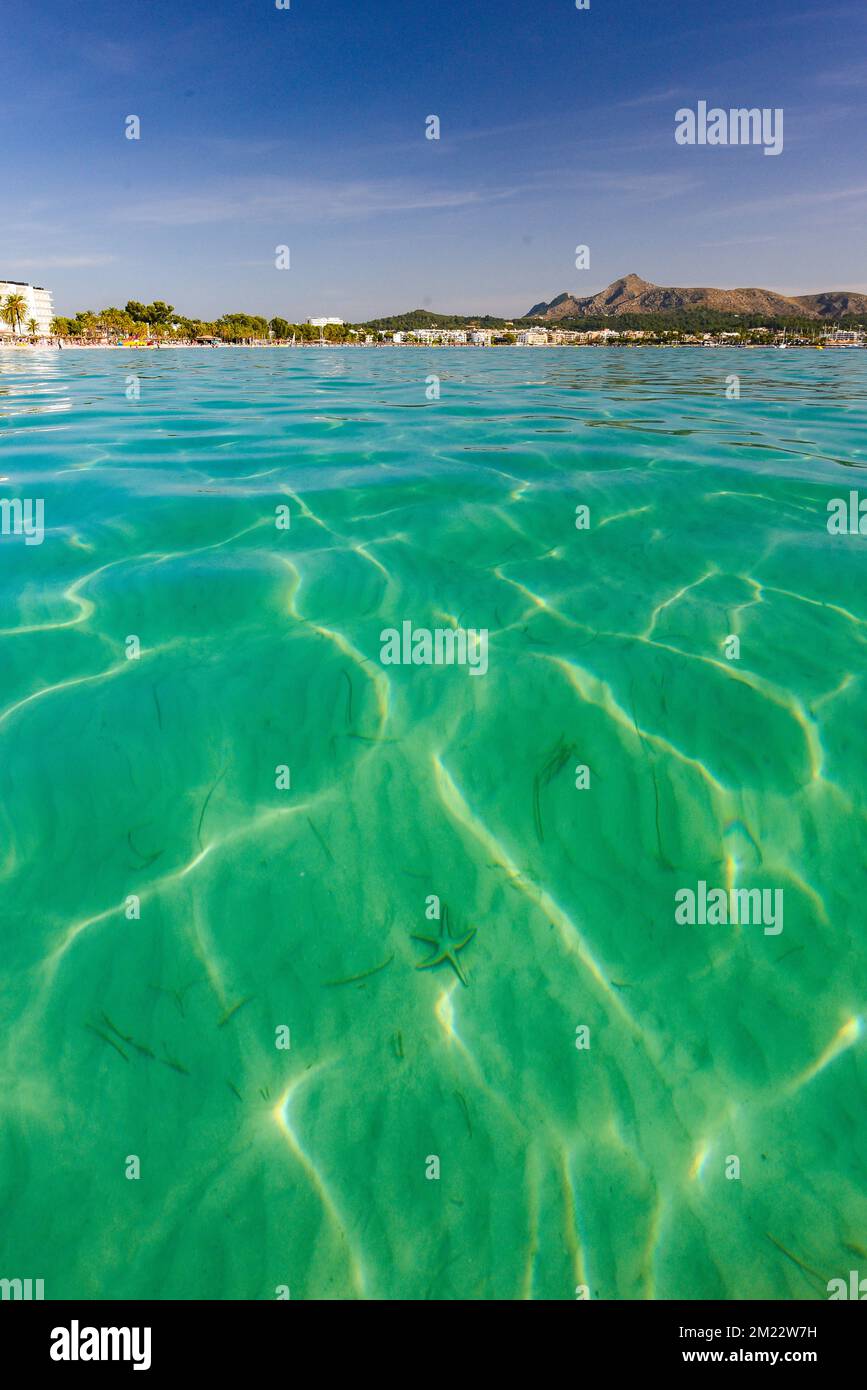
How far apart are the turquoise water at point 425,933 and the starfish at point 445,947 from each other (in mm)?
29

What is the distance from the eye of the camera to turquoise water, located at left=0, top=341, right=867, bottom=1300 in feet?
5.84

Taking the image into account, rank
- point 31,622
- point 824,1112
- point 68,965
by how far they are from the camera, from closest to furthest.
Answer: point 824,1112, point 68,965, point 31,622

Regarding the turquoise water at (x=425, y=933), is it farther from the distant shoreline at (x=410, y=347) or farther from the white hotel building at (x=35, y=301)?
the white hotel building at (x=35, y=301)

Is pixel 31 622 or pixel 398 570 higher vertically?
pixel 398 570

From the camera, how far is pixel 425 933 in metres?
2.33

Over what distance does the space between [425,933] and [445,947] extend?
0.09 metres

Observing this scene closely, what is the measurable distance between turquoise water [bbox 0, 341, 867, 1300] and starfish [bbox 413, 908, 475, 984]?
0.10 ft

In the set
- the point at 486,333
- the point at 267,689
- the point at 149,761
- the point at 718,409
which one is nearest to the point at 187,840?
the point at 149,761

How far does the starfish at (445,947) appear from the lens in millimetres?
2250

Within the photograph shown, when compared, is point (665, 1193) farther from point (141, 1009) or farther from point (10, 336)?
point (10, 336)

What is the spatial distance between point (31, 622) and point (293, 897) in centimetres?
255

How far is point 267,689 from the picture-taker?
3.15 meters
